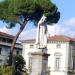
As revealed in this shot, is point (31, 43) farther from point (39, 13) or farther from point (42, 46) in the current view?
point (42, 46)

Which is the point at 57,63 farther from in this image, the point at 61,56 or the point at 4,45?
the point at 4,45

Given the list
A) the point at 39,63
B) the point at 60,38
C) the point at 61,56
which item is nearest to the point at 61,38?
the point at 60,38

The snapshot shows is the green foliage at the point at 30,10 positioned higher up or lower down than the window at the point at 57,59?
higher up

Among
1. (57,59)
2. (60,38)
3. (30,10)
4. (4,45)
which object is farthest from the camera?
(4,45)

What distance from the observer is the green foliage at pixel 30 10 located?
3638cm

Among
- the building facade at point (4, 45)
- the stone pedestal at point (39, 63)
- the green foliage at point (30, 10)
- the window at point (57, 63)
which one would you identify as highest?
the green foliage at point (30, 10)

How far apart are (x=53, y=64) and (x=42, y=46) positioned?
33.1m

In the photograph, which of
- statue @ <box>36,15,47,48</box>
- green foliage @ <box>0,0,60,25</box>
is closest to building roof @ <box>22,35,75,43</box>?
green foliage @ <box>0,0,60,25</box>

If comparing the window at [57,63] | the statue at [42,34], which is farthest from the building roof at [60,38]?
the statue at [42,34]

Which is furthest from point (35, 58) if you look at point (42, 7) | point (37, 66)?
point (42, 7)

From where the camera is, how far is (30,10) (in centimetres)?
3675

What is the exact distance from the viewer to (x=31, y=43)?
185ft

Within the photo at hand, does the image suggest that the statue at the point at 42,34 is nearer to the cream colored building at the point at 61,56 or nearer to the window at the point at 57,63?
the cream colored building at the point at 61,56

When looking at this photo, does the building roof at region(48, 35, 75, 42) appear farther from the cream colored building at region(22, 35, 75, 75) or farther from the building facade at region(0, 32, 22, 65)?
the building facade at region(0, 32, 22, 65)
